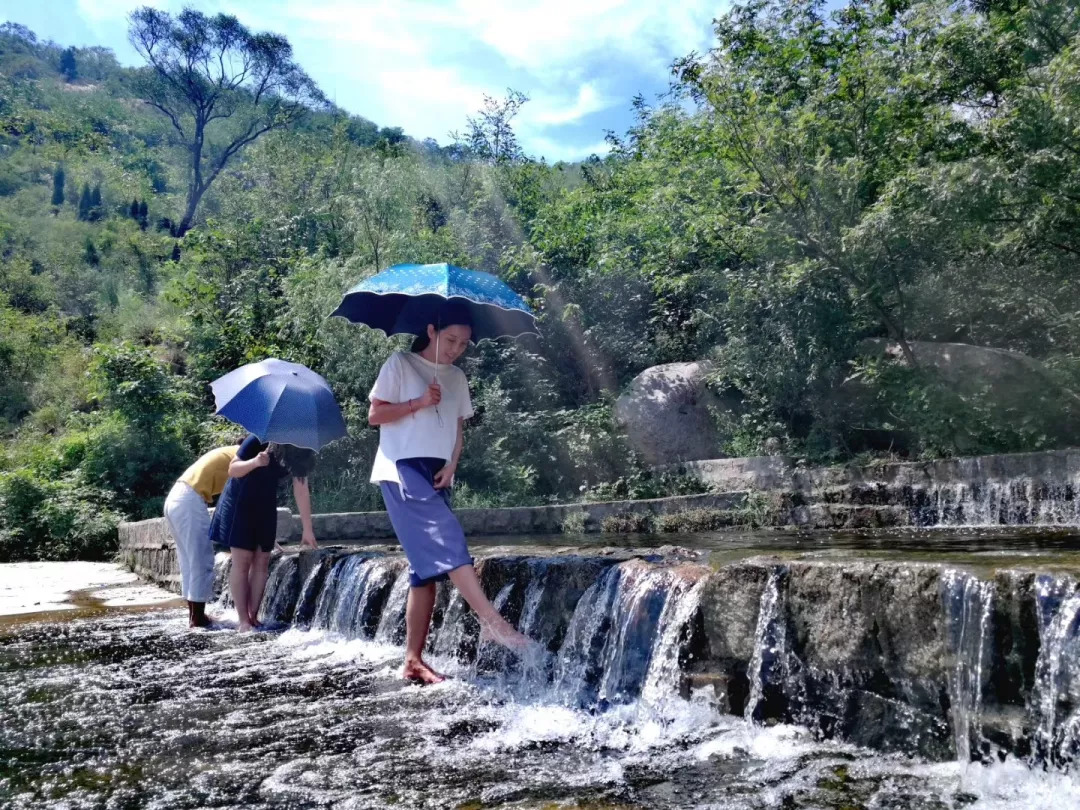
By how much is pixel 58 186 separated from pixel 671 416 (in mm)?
56871

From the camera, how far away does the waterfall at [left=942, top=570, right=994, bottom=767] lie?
2883 mm

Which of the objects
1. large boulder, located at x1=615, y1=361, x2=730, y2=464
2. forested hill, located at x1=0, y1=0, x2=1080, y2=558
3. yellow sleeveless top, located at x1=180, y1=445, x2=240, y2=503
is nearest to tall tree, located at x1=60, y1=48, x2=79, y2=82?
forested hill, located at x1=0, y1=0, x2=1080, y2=558

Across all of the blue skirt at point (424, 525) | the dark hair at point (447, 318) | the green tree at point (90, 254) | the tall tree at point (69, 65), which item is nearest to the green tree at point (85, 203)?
the green tree at point (90, 254)

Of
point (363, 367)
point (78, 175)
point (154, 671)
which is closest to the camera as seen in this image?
point (154, 671)

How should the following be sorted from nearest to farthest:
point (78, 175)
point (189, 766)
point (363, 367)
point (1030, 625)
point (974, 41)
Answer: point (1030, 625) → point (189, 766) → point (974, 41) → point (363, 367) → point (78, 175)

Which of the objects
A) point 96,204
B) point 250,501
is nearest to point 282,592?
point 250,501

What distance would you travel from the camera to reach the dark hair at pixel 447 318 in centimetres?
416

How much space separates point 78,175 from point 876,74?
5637cm

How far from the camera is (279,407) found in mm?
5586

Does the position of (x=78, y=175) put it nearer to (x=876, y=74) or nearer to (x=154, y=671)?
(x=876, y=74)

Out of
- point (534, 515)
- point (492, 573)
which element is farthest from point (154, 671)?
point (534, 515)

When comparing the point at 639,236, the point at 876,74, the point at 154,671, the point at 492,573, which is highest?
the point at 876,74

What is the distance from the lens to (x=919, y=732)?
3033mm

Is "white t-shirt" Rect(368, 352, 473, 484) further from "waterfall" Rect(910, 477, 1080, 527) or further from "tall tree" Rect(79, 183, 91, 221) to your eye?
"tall tree" Rect(79, 183, 91, 221)
